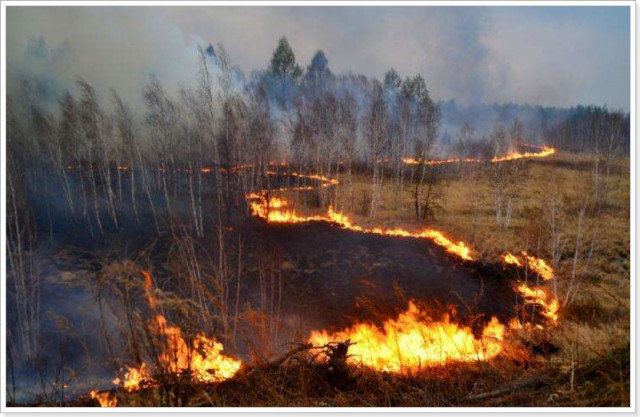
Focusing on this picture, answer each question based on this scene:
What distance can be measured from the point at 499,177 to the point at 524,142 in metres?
3.65

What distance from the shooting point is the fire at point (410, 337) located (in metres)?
6.83

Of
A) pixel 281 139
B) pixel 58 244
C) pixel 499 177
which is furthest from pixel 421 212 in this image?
pixel 58 244

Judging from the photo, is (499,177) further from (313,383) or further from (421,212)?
(313,383)

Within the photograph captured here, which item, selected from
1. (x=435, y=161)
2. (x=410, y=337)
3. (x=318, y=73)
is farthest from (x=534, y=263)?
(x=318, y=73)

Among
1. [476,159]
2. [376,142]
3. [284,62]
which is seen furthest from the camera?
[476,159]

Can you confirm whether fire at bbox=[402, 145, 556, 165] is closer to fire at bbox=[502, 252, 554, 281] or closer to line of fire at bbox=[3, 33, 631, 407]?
line of fire at bbox=[3, 33, 631, 407]

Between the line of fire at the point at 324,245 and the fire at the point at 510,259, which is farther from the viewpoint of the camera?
the fire at the point at 510,259

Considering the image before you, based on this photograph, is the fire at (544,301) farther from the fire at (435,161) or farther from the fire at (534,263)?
the fire at (435,161)

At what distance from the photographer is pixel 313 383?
439 centimetres

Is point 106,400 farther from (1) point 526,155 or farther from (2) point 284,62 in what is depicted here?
(1) point 526,155

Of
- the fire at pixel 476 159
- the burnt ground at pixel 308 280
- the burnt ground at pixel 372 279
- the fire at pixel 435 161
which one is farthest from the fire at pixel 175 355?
the fire at pixel 476 159

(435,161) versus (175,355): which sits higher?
(435,161)

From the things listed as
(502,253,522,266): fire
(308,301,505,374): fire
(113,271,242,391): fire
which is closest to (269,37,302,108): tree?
(113,271,242,391): fire

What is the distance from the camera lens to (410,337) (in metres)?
7.29
